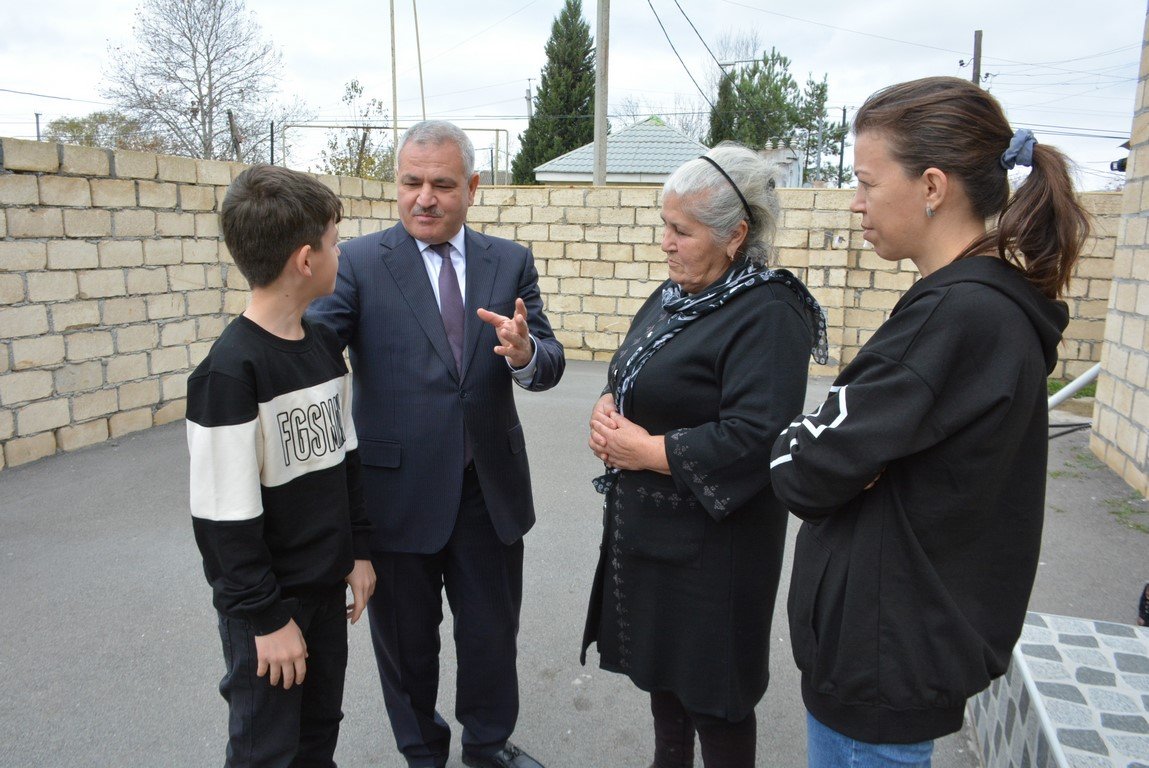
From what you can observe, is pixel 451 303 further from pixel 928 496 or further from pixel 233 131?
pixel 233 131

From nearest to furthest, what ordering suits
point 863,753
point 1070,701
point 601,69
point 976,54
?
point 863,753 < point 1070,701 < point 601,69 < point 976,54

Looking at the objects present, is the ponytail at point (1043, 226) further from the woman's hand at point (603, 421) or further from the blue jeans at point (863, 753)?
the woman's hand at point (603, 421)

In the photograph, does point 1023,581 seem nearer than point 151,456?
Yes

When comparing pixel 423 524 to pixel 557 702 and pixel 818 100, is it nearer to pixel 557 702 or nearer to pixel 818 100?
pixel 557 702

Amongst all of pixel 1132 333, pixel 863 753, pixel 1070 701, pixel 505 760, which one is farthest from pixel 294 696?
pixel 1132 333

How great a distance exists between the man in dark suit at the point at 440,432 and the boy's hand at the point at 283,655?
21.4 inches

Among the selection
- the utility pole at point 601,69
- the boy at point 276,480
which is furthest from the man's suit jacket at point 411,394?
the utility pole at point 601,69

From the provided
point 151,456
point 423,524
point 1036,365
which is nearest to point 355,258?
point 423,524

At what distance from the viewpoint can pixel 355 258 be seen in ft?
7.55

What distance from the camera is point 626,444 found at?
6.49ft

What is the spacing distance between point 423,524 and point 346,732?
40.8 inches

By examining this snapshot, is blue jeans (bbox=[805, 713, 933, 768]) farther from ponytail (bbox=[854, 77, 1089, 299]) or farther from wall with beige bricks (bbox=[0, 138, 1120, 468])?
wall with beige bricks (bbox=[0, 138, 1120, 468])

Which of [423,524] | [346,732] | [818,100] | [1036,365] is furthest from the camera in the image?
[818,100]

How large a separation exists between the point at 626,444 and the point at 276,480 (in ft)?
2.75
